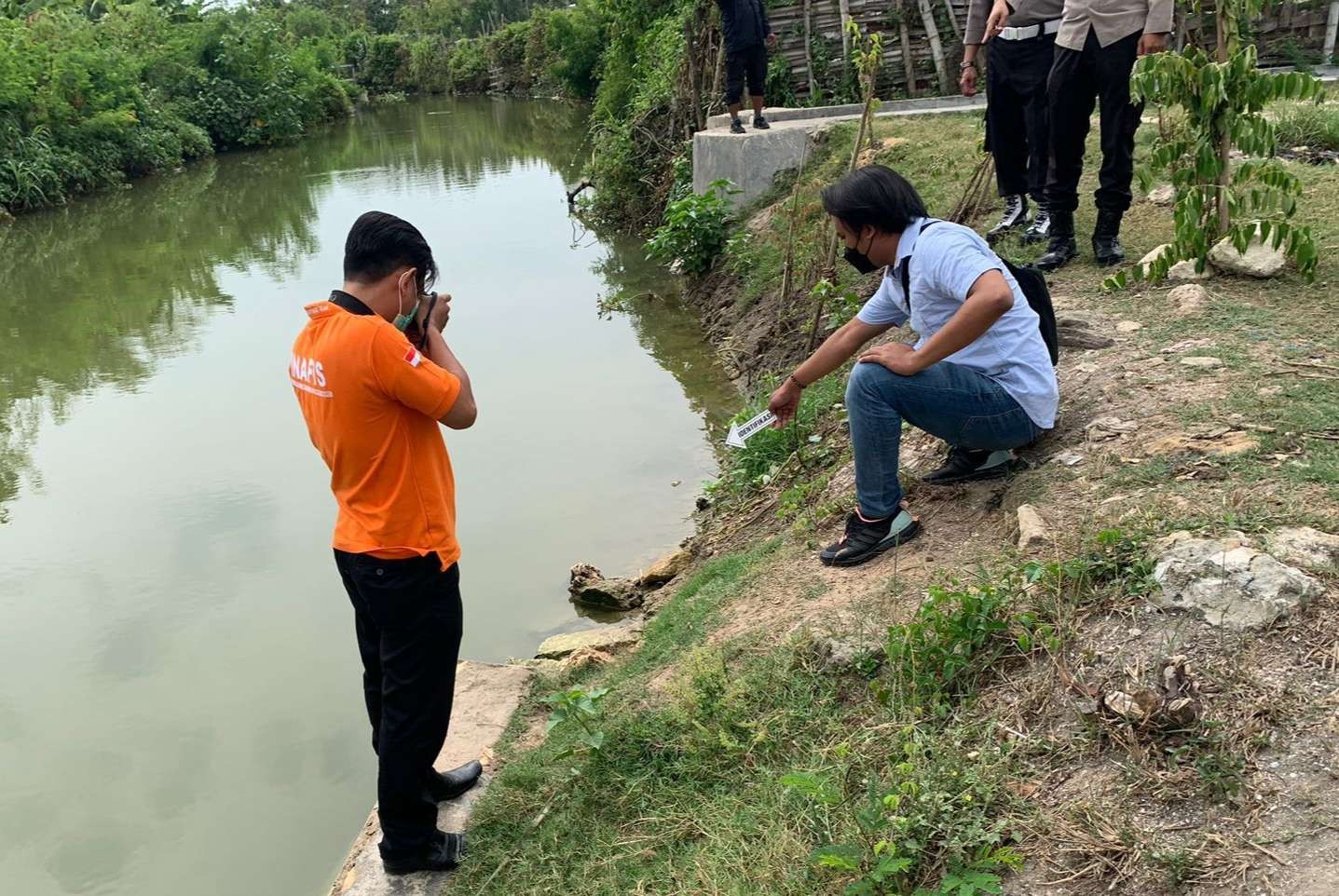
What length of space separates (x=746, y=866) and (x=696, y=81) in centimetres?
1076

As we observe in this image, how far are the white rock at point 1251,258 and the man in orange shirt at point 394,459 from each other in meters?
3.59

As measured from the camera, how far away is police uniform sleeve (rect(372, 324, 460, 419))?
240 cm

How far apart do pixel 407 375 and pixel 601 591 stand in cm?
276

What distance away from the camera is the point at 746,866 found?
90.9 inches

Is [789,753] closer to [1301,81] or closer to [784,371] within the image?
[1301,81]

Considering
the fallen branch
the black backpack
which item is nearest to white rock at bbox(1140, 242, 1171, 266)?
the black backpack

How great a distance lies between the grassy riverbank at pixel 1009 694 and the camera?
2.00m

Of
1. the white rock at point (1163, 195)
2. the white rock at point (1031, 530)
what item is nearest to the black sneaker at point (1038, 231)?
the white rock at point (1163, 195)

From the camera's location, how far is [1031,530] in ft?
9.52

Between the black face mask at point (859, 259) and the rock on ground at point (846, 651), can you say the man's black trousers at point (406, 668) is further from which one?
the black face mask at point (859, 259)

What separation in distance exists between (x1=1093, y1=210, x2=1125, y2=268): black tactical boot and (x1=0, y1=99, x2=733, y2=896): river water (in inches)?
101

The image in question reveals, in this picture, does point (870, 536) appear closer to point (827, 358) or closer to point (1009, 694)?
point (827, 358)

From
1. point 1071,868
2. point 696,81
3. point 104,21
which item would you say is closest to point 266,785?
point 1071,868

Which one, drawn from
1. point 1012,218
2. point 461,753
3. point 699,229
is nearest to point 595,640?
point 461,753
